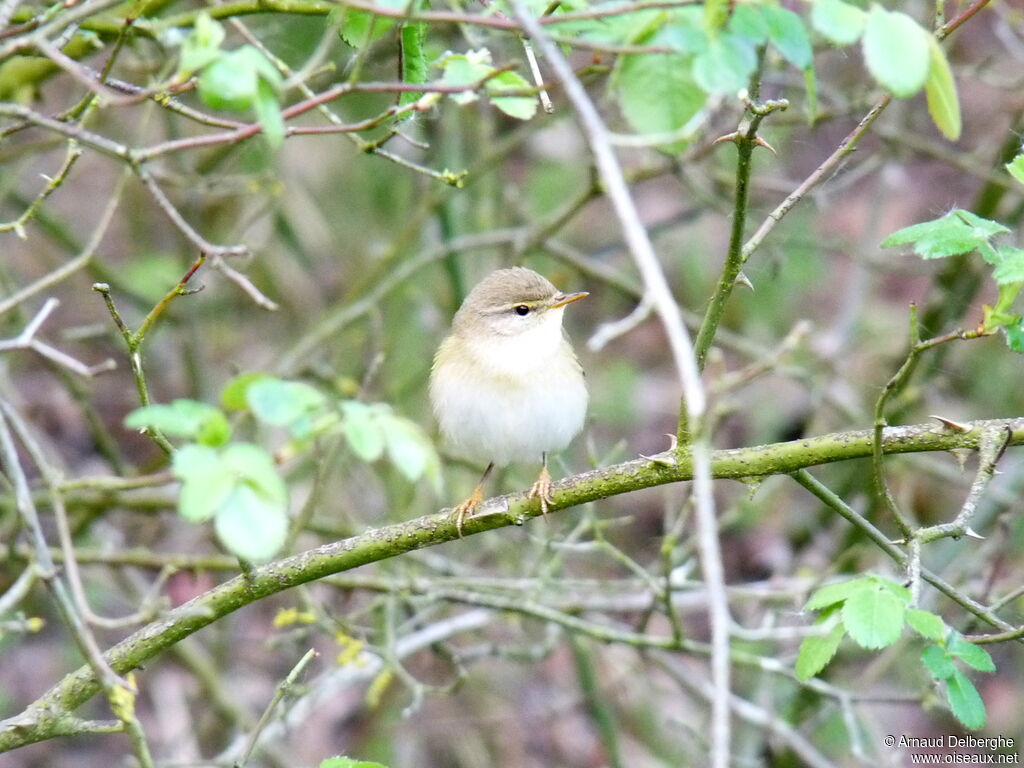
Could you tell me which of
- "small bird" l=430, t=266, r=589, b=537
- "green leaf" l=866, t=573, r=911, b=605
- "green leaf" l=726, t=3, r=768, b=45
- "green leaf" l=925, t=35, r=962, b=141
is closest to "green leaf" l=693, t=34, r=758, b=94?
"green leaf" l=726, t=3, r=768, b=45

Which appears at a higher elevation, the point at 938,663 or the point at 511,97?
the point at 511,97

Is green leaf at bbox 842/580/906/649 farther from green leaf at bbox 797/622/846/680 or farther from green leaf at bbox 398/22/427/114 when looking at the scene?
green leaf at bbox 398/22/427/114

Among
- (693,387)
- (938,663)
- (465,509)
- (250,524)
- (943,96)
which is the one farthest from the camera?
(465,509)

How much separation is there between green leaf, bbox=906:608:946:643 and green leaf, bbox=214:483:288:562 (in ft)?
4.42

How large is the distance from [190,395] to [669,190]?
559 centimetres

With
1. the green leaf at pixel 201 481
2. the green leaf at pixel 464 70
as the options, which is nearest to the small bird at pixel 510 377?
the green leaf at pixel 464 70

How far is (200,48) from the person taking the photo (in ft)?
6.42

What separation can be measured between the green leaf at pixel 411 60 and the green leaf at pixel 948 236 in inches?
A: 45.8

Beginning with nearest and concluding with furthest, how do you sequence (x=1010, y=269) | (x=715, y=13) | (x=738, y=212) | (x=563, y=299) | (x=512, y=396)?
(x=715, y=13) → (x=1010, y=269) → (x=738, y=212) → (x=512, y=396) → (x=563, y=299)

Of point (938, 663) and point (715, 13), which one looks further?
point (938, 663)

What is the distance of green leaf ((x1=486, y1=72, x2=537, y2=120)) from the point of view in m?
2.43

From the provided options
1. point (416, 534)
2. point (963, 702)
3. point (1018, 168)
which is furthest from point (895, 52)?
point (416, 534)

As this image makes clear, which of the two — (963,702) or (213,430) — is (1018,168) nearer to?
(963,702)

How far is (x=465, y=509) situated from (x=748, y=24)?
7.50 ft
